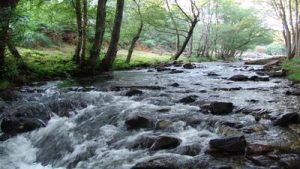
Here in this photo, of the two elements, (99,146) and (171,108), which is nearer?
(99,146)

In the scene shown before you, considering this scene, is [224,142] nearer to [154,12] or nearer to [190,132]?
[190,132]

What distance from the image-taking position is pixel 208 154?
6.18m

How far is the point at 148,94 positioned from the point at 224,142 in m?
5.73

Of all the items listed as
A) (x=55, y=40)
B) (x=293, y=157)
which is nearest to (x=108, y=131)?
(x=293, y=157)

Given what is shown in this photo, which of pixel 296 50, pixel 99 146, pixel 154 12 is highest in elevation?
pixel 154 12

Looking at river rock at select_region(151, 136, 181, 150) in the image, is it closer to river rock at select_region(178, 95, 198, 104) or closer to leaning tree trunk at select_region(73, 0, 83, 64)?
river rock at select_region(178, 95, 198, 104)

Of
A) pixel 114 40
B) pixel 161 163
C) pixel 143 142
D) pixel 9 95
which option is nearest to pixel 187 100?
pixel 143 142

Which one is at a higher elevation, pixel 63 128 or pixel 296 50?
pixel 296 50

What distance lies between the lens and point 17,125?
832 cm

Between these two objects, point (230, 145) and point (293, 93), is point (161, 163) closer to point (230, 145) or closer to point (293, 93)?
point (230, 145)

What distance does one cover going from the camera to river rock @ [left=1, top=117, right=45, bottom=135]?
8.20m

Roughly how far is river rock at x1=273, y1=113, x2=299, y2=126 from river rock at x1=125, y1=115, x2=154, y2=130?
264 cm

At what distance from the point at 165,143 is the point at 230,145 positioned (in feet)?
3.95

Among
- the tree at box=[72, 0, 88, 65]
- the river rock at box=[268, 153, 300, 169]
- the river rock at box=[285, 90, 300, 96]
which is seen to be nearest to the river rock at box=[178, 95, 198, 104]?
A: the river rock at box=[285, 90, 300, 96]
